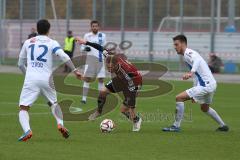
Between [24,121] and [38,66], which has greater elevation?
[38,66]

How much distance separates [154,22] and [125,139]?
2740 cm

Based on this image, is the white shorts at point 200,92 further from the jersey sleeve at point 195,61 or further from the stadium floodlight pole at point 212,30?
the stadium floodlight pole at point 212,30

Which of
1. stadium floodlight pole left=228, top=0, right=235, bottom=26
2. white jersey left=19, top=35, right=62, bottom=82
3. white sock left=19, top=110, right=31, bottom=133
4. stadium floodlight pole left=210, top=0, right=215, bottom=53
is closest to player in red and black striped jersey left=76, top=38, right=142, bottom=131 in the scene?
white jersey left=19, top=35, right=62, bottom=82

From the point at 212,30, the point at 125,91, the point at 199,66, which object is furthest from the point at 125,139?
the point at 212,30

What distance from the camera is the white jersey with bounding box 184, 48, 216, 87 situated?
589 inches

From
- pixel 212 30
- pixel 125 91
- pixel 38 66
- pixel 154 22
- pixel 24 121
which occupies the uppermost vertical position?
pixel 38 66

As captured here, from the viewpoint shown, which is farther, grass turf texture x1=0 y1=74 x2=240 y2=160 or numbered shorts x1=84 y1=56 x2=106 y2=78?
numbered shorts x1=84 y1=56 x2=106 y2=78

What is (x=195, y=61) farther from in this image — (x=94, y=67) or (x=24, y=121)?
(x=94, y=67)

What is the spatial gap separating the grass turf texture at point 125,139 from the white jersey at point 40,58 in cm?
117

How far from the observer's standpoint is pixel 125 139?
1388 cm

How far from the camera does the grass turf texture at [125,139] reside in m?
11.9

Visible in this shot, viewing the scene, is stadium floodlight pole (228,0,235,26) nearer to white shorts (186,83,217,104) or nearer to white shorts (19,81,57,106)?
white shorts (186,83,217,104)

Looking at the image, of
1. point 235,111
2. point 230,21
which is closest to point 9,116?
point 235,111

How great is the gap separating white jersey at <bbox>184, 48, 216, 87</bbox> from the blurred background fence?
24.0m
